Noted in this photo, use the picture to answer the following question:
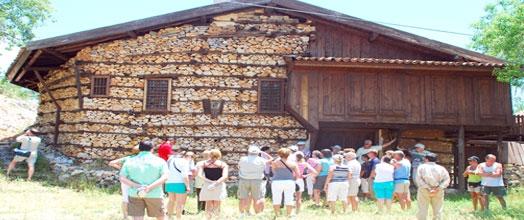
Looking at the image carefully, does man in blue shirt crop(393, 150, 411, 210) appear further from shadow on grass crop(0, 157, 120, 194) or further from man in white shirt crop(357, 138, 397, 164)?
shadow on grass crop(0, 157, 120, 194)

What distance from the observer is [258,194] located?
8.77 meters

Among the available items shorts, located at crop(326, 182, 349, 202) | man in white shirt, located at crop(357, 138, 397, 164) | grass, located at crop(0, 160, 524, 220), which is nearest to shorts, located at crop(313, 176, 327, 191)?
grass, located at crop(0, 160, 524, 220)

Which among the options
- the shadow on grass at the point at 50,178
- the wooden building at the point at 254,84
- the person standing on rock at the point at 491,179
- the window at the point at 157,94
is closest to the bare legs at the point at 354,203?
the person standing on rock at the point at 491,179

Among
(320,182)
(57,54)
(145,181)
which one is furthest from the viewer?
(57,54)

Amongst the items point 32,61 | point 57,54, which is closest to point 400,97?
point 57,54

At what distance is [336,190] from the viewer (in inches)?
383

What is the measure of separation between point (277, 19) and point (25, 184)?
28.4ft

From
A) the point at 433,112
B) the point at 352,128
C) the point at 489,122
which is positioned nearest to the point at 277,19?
the point at 352,128

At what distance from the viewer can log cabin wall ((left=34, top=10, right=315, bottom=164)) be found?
1488 centimetres

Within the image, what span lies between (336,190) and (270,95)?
19.4ft

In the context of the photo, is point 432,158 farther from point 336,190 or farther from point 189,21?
point 189,21

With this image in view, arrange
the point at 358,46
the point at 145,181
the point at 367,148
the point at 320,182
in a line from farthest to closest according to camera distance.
A: the point at 358,46
the point at 367,148
the point at 320,182
the point at 145,181

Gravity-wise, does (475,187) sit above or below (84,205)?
above

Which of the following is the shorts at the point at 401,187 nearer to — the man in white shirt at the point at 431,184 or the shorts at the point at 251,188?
the man in white shirt at the point at 431,184
